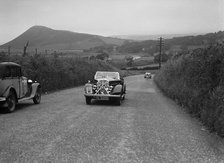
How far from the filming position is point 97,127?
9641 mm

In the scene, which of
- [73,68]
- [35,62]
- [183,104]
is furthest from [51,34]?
[183,104]

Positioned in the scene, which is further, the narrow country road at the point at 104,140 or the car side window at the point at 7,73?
the car side window at the point at 7,73

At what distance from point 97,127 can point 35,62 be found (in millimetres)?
18629

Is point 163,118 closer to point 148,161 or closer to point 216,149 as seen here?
point 216,149

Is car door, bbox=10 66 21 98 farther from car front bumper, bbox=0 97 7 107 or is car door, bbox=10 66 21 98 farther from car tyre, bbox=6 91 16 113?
car front bumper, bbox=0 97 7 107

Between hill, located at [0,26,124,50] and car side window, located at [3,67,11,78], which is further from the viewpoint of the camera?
hill, located at [0,26,124,50]

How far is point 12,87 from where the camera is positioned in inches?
527

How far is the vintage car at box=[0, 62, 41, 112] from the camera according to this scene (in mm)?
12680

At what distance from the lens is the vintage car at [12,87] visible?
41.6 feet

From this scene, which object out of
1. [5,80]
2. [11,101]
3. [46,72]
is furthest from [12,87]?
[46,72]

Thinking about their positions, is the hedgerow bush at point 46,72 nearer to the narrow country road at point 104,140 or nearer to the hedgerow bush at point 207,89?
the hedgerow bush at point 207,89

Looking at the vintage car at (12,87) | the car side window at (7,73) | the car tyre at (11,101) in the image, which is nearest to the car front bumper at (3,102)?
the vintage car at (12,87)

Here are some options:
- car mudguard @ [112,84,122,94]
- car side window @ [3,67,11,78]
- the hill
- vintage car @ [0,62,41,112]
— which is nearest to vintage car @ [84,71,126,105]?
car mudguard @ [112,84,122,94]

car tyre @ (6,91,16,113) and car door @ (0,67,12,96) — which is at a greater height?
car door @ (0,67,12,96)
